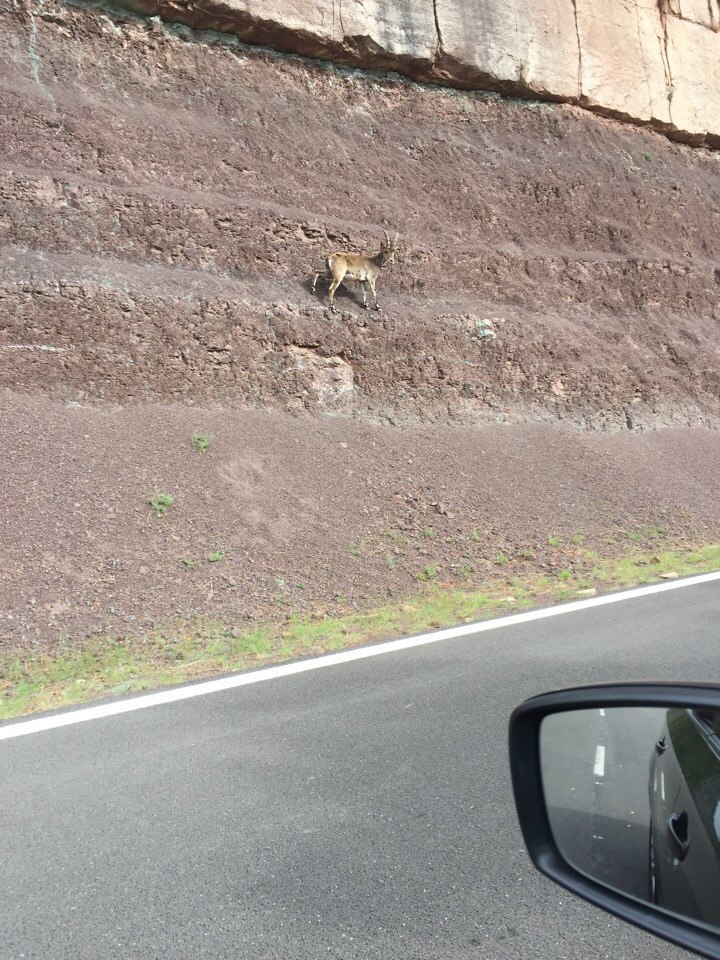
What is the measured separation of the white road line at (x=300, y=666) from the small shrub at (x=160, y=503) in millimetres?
4090

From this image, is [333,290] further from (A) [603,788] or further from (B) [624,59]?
(B) [624,59]

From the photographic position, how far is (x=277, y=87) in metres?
18.8

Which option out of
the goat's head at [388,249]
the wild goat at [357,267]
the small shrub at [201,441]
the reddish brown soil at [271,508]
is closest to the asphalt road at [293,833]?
the reddish brown soil at [271,508]

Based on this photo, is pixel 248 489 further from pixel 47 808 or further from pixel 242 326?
pixel 47 808

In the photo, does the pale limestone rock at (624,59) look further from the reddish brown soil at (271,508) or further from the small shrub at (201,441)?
the small shrub at (201,441)

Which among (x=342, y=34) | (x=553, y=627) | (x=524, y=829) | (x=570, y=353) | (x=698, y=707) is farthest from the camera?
(x=342, y=34)

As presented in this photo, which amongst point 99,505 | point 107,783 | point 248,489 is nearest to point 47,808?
point 107,783

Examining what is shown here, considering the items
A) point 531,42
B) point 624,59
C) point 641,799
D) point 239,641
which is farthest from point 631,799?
point 624,59

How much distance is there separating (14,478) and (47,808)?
691 centimetres

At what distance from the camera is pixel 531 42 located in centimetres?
2239

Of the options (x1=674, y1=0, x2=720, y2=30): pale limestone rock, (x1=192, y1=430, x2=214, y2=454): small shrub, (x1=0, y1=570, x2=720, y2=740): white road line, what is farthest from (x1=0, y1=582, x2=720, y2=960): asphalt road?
(x1=674, y1=0, x2=720, y2=30): pale limestone rock

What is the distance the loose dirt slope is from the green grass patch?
1.42 ft

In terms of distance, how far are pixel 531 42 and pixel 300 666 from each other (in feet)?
73.6

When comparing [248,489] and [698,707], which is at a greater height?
[698,707]
